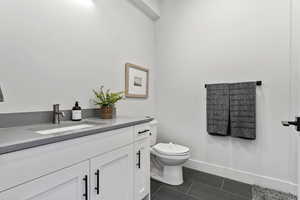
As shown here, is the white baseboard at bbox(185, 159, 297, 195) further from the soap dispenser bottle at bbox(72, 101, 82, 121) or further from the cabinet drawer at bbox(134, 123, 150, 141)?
the soap dispenser bottle at bbox(72, 101, 82, 121)

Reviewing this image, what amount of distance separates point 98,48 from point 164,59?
4.10 ft

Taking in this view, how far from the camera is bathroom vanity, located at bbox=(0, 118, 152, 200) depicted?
67 centimetres

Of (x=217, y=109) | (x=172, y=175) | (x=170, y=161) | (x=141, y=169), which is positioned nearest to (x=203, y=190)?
(x=172, y=175)

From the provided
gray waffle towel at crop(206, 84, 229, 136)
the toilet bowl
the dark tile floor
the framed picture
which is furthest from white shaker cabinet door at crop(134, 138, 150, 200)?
gray waffle towel at crop(206, 84, 229, 136)

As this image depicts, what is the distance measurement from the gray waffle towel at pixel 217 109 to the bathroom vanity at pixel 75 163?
1132 millimetres

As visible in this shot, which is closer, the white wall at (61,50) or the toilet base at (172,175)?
the white wall at (61,50)

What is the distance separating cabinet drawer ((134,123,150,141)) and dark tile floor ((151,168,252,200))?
0.75 metres

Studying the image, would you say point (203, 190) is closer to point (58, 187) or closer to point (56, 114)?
point (58, 187)

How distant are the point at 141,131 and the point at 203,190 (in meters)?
1.10

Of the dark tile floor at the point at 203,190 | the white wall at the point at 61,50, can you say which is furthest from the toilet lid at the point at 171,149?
the white wall at the point at 61,50

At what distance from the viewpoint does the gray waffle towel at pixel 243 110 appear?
1869 mm

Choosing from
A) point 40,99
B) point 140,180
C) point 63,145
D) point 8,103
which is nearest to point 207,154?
point 140,180

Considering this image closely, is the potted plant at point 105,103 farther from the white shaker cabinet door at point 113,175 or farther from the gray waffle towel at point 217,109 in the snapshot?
the gray waffle towel at point 217,109

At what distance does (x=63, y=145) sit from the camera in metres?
0.83
